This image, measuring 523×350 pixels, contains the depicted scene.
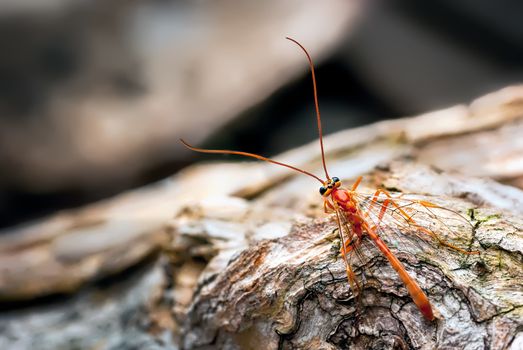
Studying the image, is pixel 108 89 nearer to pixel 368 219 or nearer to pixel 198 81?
pixel 198 81

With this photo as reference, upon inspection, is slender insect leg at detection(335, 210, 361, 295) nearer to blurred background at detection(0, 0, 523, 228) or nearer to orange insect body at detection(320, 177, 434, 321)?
orange insect body at detection(320, 177, 434, 321)

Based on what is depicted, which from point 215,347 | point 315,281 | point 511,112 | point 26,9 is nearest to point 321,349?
point 315,281

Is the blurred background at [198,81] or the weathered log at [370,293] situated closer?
the weathered log at [370,293]

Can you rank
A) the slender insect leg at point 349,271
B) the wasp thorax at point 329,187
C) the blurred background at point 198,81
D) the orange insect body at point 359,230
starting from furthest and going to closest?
the blurred background at point 198,81 < the wasp thorax at point 329,187 < the slender insect leg at point 349,271 < the orange insect body at point 359,230

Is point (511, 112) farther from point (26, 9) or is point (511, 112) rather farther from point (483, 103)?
point (26, 9)

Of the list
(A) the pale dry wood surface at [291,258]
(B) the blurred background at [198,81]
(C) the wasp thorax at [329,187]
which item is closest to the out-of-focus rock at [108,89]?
(B) the blurred background at [198,81]

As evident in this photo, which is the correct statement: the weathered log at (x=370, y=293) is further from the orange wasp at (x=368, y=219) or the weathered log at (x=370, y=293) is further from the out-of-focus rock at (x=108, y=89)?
the out-of-focus rock at (x=108, y=89)
